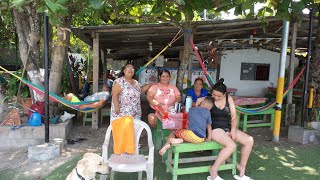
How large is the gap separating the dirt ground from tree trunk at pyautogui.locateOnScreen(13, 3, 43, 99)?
115cm

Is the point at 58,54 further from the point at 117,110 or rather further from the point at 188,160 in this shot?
the point at 188,160

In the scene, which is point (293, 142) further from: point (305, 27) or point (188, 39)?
point (305, 27)

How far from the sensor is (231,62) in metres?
7.79

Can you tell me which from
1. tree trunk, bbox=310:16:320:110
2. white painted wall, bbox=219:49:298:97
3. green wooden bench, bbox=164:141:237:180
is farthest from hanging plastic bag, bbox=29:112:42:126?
white painted wall, bbox=219:49:298:97

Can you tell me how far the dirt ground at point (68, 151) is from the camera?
3.21 meters

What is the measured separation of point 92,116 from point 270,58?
18.4 feet

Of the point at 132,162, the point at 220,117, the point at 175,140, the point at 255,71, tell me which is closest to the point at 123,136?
the point at 132,162

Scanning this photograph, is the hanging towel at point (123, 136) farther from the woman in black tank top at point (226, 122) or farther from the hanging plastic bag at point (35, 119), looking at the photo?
the hanging plastic bag at point (35, 119)

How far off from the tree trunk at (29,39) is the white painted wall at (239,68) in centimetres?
505

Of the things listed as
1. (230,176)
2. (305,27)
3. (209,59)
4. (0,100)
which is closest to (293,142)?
(230,176)

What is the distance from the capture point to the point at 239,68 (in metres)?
7.86

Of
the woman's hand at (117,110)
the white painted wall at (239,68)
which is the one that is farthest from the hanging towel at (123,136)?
the white painted wall at (239,68)

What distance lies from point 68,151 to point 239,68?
5624mm

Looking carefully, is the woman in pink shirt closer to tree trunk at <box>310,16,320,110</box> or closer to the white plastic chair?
the white plastic chair
